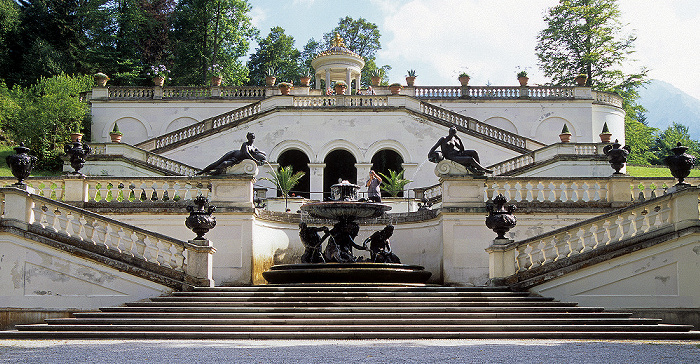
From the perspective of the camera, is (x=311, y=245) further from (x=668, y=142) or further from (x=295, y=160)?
(x=668, y=142)

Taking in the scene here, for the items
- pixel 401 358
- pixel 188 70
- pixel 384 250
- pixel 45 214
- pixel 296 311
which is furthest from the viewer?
pixel 188 70

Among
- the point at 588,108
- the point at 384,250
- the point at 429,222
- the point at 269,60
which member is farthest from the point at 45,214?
the point at 269,60

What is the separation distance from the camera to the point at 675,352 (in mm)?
9500

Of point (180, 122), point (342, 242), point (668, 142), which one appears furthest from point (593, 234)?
point (668, 142)

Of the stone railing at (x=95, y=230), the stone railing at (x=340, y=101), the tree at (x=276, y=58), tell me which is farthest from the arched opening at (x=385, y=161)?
the tree at (x=276, y=58)

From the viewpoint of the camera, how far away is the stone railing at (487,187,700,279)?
12.6 m

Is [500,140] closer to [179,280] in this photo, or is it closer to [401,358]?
[179,280]

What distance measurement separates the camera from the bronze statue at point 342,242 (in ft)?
53.8

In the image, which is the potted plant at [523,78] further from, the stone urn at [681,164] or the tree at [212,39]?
the stone urn at [681,164]

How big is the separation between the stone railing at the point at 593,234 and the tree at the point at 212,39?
1345 inches

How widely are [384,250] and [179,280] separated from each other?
500 centimetres

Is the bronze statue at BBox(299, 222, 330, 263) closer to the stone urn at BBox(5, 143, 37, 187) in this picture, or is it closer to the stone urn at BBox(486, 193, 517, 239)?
the stone urn at BBox(486, 193, 517, 239)

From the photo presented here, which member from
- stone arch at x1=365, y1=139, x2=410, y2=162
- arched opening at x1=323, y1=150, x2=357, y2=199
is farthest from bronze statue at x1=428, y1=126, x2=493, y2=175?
arched opening at x1=323, y1=150, x2=357, y2=199

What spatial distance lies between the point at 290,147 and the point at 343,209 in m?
14.4
